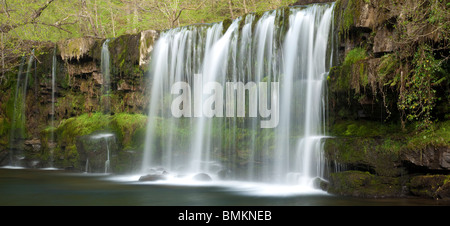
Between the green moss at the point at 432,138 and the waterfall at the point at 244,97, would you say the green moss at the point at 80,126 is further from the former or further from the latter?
the green moss at the point at 432,138

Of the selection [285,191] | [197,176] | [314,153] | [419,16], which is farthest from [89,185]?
[419,16]

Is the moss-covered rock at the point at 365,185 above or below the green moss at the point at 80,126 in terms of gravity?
below

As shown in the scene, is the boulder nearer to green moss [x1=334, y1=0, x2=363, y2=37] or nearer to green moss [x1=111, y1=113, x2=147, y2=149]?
green moss [x1=111, y1=113, x2=147, y2=149]

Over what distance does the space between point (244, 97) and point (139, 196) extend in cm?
493

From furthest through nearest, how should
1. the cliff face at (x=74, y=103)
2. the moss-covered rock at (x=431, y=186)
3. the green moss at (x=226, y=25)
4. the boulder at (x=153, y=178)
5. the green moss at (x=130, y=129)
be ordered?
the cliff face at (x=74, y=103)
the green moss at (x=130, y=129)
the green moss at (x=226, y=25)
the boulder at (x=153, y=178)
the moss-covered rock at (x=431, y=186)

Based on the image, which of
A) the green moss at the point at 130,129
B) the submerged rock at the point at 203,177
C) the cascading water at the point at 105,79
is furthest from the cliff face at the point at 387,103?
the submerged rock at the point at 203,177

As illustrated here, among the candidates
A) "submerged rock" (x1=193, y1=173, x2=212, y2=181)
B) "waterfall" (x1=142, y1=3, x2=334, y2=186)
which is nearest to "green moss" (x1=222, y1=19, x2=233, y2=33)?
"waterfall" (x1=142, y1=3, x2=334, y2=186)

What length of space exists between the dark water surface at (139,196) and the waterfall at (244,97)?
1.49m

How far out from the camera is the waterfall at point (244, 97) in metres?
10.4

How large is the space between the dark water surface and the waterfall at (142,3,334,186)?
1493 millimetres

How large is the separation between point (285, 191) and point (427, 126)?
3396 mm

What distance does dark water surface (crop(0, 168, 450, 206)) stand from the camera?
7824 mm

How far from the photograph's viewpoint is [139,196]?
9.19 m

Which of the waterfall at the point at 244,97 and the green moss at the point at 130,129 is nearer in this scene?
the waterfall at the point at 244,97
